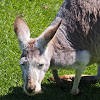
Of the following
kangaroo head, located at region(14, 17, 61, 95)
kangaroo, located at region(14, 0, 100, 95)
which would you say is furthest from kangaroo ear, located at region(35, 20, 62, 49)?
kangaroo, located at region(14, 0, 100, 95)

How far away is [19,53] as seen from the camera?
7.08 metres

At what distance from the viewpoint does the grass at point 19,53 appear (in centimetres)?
604

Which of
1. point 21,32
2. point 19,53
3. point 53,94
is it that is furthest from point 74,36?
point 19,53

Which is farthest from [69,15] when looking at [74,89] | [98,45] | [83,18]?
[74,89]

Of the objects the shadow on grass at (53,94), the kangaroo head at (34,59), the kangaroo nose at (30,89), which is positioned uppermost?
the kangaroo head at (34,59)

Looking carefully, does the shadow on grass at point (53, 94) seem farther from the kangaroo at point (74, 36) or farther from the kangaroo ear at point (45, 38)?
the kangaroo ear at point (45, 38)

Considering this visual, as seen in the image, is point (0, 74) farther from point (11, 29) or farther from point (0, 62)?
point (11, 29)

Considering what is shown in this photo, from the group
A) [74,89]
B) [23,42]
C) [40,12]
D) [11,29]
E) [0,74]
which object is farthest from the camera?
[40,12]

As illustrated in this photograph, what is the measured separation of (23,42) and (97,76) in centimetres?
228

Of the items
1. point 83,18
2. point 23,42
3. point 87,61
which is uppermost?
point 83,18

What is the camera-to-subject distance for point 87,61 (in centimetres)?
552

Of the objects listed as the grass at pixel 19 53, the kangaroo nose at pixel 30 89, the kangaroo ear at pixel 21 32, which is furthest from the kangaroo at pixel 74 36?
the grass at pixel 19 53

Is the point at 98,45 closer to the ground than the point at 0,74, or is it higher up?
higher up

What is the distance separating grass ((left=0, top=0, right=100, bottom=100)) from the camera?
19.8ft
